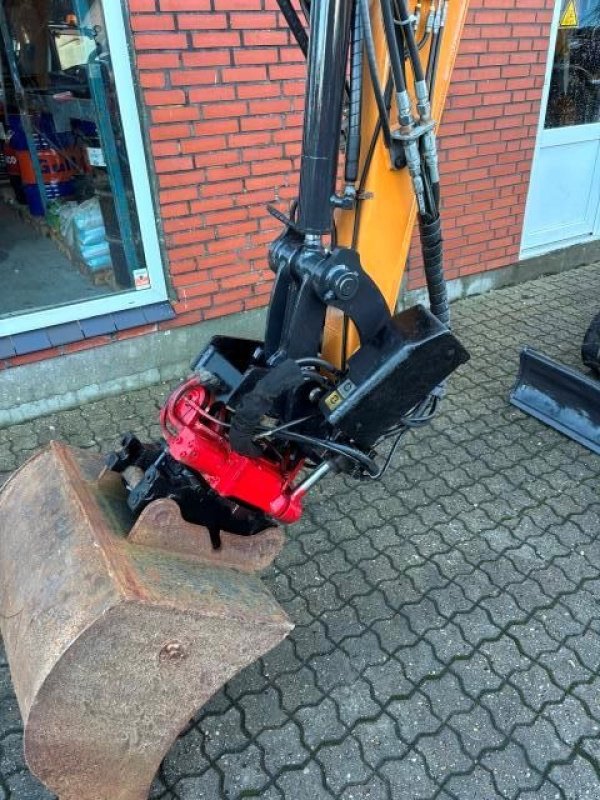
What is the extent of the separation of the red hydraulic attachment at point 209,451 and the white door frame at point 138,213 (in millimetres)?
2029

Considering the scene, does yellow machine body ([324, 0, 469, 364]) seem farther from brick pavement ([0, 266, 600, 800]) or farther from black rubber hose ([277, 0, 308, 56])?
brick pavement ([0, 266, 600, 800])

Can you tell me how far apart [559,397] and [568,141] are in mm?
2905

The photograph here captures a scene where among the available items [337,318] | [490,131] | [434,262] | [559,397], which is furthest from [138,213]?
[490,131]

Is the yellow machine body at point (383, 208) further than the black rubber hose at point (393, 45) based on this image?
Yes

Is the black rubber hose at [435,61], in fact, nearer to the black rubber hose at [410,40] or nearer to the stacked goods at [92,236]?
the black rubber hose at [410,40]

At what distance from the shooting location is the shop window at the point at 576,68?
5.22m

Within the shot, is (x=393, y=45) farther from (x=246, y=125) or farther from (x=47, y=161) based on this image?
(x=47, y=161)

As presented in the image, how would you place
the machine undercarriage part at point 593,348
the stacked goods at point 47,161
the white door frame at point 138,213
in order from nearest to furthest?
the white door frame at point 138,213
the machine undercarriage part at point 593,348
the stacked goods at point 47,161

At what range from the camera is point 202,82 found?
3.48 meters

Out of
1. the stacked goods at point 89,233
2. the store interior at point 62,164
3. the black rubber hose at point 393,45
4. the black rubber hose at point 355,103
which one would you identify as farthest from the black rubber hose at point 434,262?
the stacked goods at point 89,233

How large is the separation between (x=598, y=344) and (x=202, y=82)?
2780mm

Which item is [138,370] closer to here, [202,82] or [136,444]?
[202,82]

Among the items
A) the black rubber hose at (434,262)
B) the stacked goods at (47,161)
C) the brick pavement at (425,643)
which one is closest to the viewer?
the black rubber hose at (434,262)

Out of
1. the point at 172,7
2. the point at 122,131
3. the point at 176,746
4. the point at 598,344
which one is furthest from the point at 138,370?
the point at 598,344
